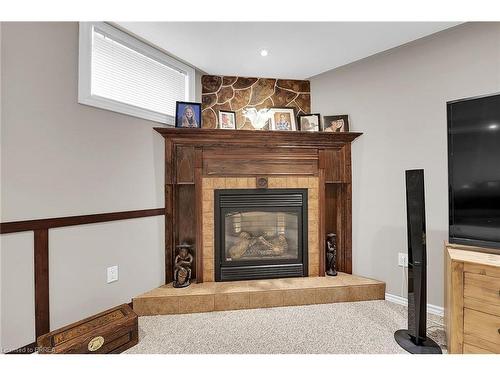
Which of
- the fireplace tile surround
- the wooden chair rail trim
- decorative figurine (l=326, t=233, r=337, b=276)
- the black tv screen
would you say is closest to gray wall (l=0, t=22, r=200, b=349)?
the wooden chair rail trim

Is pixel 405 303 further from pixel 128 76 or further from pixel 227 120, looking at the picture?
pixel 128 76

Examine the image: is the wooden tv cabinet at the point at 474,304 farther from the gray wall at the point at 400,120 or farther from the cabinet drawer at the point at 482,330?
the gray wall at the point at 400,120

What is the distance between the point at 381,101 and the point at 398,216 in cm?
112

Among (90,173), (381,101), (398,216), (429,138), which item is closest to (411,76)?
(381,101)

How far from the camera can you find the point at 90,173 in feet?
6.11

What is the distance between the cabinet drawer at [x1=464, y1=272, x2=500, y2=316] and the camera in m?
1.37

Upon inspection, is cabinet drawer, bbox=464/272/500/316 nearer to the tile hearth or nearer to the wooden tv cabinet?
the wooden tv cabinet

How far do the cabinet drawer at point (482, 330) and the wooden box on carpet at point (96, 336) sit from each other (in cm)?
207

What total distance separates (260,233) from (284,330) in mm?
938

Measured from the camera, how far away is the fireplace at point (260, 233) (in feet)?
8.04

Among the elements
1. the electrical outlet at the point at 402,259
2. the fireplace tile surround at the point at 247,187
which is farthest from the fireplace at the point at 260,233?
the electrical outlet at the point at 402,259

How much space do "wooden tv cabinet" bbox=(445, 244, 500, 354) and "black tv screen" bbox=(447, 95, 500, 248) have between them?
18 cm

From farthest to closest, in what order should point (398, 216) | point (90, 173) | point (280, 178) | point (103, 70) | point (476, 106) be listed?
point (280, 178) → point (398, 216) → point (103, 70) → point (90, 173) → point (476, 106)

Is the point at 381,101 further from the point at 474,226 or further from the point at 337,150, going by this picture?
the point at 474,226
